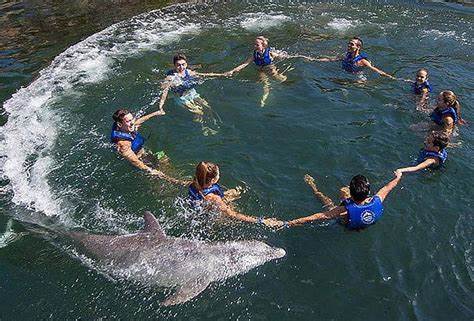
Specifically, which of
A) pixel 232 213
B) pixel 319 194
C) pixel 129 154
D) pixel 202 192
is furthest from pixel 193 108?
pixel 232 213

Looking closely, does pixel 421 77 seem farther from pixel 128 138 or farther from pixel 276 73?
pixel 128 138

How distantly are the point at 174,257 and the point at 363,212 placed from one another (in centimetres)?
334

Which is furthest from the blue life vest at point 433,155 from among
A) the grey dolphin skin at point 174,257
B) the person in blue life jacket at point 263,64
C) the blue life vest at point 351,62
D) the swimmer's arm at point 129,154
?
the swimmer's arm at point 129,154


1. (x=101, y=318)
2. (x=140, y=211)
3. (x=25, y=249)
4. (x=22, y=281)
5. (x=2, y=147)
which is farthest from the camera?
(x=2, y=147)

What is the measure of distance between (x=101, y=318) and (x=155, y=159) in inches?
173

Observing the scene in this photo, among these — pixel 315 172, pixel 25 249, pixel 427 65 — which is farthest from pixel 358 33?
pixel 25 249

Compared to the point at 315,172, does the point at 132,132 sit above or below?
above

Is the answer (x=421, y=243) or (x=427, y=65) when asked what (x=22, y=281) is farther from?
(x=427, y=65)

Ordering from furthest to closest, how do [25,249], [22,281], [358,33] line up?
[358,33] < [25,249] < [22,281]

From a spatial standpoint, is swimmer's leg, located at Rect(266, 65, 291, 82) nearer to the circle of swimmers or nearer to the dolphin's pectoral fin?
the circle of swimmers

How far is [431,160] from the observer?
977 cm

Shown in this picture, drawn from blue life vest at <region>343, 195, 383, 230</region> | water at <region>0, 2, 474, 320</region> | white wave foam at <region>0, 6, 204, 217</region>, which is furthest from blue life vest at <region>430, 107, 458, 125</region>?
white wave foam at <region>0, 6, 204, 217</region>

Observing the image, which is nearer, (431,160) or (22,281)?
(22,281)

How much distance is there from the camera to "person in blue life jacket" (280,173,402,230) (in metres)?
7.97
